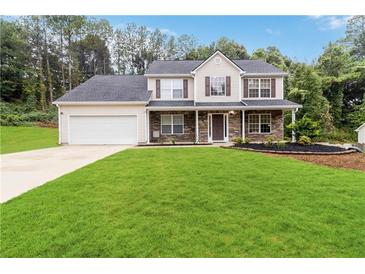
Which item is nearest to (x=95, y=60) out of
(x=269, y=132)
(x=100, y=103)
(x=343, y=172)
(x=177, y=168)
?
(x=100, y=103)

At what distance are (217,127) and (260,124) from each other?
294cm

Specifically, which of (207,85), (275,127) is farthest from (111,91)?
(275,127)

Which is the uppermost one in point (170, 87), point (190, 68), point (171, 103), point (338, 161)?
point (190, 68)

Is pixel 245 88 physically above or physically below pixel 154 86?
below

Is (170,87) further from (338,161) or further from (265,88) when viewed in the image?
(338,161)

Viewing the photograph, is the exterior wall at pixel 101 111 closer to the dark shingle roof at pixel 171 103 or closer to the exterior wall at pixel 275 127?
the dark shingle roof at pixel 171 103

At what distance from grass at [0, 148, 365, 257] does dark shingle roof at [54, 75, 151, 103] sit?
10273mm

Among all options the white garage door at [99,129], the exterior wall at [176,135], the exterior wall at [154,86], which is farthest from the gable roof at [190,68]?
the white garage door at [99,129]

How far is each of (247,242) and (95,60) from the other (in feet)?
121

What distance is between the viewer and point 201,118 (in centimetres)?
1614

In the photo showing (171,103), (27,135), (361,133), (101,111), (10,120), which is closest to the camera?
(361,133)

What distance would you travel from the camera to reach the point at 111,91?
16.5m

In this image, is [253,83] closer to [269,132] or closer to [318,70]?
[269,132]

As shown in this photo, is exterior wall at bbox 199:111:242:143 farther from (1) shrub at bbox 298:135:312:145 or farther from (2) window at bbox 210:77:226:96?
(1) shrub at bbox 298:135:312:145
